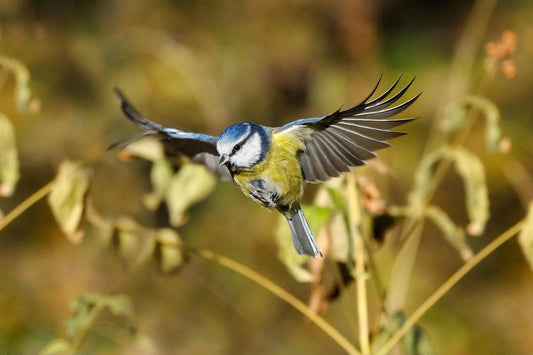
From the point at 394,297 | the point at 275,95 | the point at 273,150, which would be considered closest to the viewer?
the point at 273,150

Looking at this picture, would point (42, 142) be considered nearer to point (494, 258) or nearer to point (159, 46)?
point (159, 46)

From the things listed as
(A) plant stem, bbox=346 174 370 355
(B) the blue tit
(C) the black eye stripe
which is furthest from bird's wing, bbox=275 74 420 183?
(A) plant stem, bbox=346 174 370 355

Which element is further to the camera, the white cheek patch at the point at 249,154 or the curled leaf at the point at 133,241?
the curled leaf at the point at 133,241

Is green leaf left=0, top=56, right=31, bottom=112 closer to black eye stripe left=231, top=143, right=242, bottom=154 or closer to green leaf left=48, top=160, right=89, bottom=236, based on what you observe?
green leaf left=48, top=160, right=89, bottom=236

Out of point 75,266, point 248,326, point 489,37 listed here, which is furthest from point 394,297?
point 489,37

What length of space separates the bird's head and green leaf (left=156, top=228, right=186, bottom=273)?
1.24 feet

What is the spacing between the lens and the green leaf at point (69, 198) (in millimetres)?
1188

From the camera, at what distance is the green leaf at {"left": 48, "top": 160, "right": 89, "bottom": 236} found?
1.19 metres

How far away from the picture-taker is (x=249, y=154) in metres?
0.89

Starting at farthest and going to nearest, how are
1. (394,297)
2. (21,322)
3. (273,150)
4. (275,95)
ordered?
(275,95)
(21,322)
(394,297)
(273,150)

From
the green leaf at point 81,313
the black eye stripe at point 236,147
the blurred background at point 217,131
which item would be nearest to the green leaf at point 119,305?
the green leaf at point 81,313

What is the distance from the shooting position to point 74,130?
2.78 m

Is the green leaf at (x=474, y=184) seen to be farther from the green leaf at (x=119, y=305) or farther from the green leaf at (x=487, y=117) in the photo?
the green leaf at (x=119, y=305)

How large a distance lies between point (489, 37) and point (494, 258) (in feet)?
3.43
